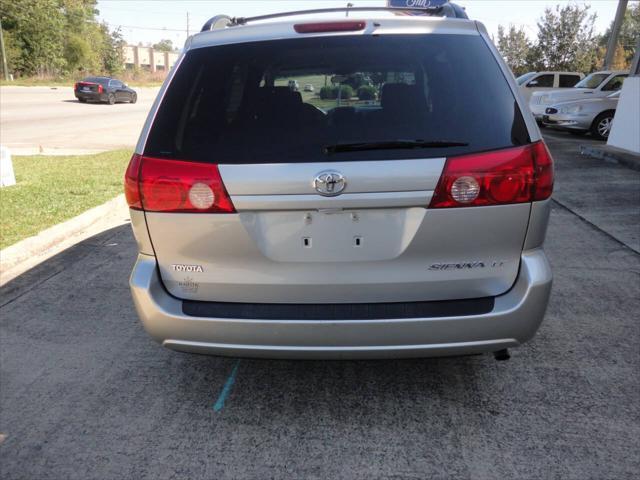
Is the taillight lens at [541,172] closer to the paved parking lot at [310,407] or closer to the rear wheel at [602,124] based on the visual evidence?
the paved parking lot at [310,407]

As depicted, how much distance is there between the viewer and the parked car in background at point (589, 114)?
51.8 feet

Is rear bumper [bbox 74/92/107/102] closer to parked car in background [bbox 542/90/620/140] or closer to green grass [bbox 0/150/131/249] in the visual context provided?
green grass [bbox 0/150/131/249]

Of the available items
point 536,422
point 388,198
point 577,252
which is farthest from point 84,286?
point 577,252

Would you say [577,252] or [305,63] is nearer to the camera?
[305,63]

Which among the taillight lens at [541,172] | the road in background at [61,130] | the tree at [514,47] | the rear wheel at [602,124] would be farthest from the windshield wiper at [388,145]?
the tree at [514,47]

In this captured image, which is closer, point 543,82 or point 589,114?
point 589,114

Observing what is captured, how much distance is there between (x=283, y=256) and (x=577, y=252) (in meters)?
4.23

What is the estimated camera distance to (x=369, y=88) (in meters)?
3.21

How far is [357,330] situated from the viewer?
102 inches

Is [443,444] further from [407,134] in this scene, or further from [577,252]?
[577,252]

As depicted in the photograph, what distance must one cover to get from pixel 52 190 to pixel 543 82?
65.9 ft

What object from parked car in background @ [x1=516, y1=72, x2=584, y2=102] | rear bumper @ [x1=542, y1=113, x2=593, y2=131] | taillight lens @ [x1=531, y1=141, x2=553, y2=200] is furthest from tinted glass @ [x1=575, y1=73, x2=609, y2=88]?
taillight lens @ [x1=531, y1=141, x2=553, y2=200]

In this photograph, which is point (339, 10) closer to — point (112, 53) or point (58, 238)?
point (58, 238)

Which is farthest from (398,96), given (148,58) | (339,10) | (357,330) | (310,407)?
(148,58)
